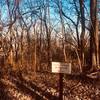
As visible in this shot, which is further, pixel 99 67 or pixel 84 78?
pixel 99 67

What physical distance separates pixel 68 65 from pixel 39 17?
50.3 feet

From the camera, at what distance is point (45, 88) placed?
1190cm

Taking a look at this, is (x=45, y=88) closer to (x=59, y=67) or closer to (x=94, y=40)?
(x=59, y=67)

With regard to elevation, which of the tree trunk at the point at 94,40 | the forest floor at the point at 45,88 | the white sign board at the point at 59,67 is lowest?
the forest floor at the point at 45,88

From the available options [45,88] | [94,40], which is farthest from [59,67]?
[94,40]

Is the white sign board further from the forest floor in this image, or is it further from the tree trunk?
the tree trunk

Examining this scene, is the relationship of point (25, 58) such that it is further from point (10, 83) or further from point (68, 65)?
point (68, 65)

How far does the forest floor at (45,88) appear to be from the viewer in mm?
10578

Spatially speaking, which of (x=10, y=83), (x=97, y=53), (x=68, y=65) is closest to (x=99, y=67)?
(x=97, y=53)

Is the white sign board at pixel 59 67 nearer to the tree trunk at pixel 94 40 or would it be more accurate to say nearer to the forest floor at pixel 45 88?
the forest floor at pixel 45 88

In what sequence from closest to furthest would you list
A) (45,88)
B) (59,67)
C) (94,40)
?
1. (59,67)
2. (45,88)
3. (94,40)

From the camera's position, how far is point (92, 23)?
14766mm

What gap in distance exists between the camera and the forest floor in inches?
416

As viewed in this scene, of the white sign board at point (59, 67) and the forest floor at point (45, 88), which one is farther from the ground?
the white sign board at point (59, 67)
